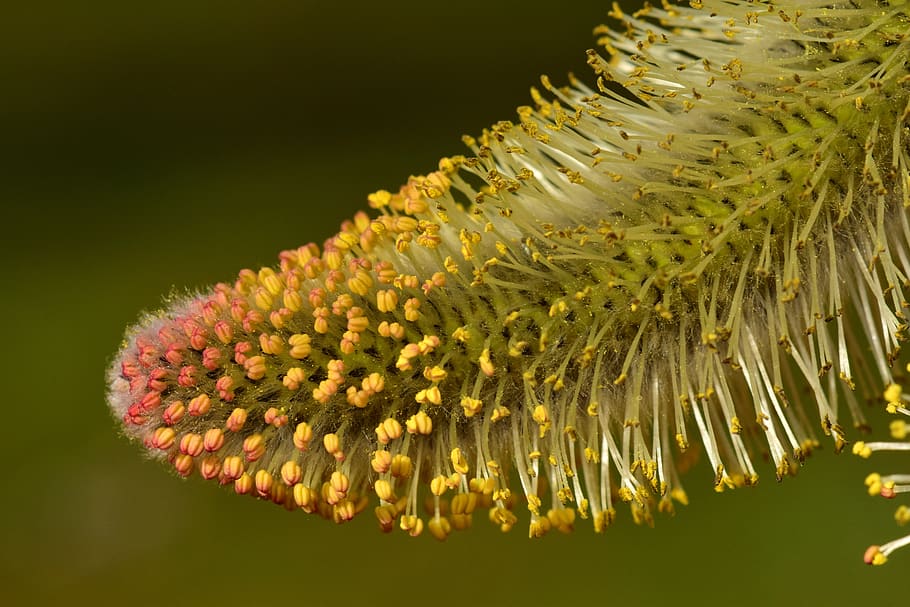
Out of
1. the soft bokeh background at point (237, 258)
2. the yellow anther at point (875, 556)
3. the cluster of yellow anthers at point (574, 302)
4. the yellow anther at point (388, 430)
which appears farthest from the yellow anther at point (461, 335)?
the soft bokeh background at point (237, 258)

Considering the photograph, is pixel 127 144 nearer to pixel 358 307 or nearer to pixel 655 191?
pixel 358 307

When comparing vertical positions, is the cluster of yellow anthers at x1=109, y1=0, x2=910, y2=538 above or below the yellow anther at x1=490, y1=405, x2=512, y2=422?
above

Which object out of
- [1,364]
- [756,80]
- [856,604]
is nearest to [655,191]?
[756,80]

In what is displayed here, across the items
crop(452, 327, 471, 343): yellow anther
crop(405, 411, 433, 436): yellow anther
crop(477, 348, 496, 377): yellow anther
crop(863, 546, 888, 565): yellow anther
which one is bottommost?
crop(863, 546, 888, 565): yellow anther

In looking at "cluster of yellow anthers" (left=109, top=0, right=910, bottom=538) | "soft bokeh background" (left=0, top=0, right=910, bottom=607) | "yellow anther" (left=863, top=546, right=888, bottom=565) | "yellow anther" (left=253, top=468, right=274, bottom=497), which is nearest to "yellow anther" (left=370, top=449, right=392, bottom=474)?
"cluster of yellow anthers" (left=109, top=0, right=910, bottom=538)

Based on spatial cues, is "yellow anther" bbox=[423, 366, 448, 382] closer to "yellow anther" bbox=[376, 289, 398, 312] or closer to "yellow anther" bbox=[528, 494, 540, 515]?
"yellow anther" bbox=[376, 289, 398, 312]

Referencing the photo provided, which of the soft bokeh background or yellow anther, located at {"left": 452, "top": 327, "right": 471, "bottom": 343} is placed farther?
the soft bokeh background

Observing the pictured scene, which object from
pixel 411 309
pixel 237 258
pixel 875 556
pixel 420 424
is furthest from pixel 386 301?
pixel 237 258

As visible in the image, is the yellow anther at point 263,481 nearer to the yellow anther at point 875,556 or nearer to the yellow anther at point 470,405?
the yellow anther at point 470,405
